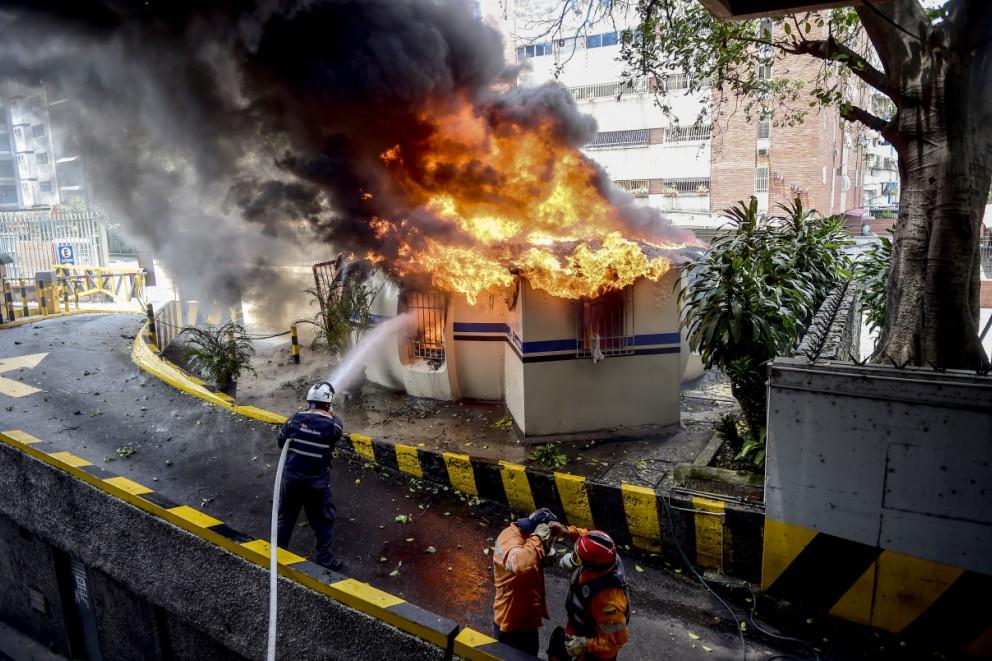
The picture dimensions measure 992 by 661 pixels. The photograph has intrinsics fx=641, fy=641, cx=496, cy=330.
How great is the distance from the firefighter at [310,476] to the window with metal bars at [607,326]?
3.72 metres

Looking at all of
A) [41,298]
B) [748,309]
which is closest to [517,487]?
[748,309]

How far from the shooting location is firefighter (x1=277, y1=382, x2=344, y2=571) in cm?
562

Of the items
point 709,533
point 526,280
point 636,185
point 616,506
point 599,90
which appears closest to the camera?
point 709,533

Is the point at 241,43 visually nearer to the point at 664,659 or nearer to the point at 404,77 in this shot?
the point at 404,77

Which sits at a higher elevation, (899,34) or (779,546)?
(899,34)

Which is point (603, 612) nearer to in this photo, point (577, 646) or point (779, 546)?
point (577, 646)

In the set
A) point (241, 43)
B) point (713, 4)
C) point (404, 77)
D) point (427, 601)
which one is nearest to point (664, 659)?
point (427, 601)

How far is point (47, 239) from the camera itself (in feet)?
91.4

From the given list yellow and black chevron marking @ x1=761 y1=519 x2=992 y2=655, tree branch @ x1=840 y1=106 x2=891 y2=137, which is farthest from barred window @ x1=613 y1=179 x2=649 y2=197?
yellow and black chevron marking @ x1=761 y1=519 x2=992 y2=655

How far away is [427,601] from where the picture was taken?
5.39 m

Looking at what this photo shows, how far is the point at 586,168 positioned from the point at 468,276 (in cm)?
246

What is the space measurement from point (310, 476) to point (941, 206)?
604cm

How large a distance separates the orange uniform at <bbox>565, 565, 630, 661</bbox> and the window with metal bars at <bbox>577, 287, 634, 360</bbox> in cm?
464

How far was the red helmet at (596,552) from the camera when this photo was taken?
375 centimetres
